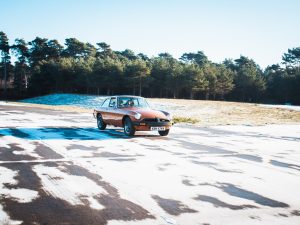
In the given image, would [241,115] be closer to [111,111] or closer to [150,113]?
[111,111]

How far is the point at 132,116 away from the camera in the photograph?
1164 centimetres

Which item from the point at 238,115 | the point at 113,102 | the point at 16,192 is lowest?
the point at 16,192

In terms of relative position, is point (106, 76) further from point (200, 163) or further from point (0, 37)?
point (200, 163)

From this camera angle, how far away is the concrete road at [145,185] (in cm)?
401

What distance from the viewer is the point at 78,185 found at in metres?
5.23

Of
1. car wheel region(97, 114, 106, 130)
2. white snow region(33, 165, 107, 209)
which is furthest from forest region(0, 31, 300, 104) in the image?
white snow region(33, 165, 107, 209)

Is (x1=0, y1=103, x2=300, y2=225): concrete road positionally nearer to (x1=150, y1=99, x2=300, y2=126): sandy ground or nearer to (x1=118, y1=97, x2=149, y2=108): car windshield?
(x1=118, y1=97, x2=149, y2=108): car windshield

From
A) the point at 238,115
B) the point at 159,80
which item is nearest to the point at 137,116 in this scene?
the point at 238,115

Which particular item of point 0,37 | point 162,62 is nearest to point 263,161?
point 162,62

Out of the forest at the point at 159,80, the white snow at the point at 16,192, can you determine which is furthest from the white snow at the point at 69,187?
the forest at the point at 159,80

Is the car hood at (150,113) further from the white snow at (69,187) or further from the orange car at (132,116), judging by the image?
the white snow at (69,187)

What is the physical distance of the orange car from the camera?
11578mm

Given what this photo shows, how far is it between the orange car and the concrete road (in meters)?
2.23

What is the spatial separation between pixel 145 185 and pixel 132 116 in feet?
21.0
